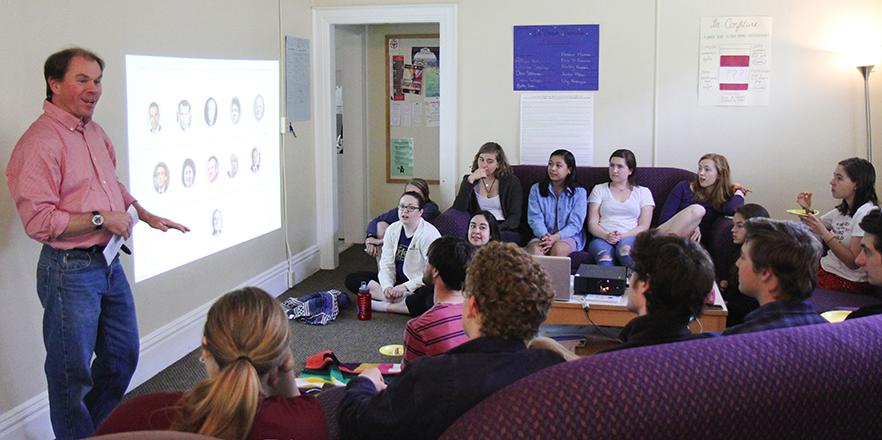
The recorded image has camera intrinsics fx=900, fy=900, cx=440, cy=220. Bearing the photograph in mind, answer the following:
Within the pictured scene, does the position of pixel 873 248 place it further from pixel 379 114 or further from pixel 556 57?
pixel 379 114

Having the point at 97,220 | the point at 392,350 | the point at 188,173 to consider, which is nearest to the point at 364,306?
the point at 392,350

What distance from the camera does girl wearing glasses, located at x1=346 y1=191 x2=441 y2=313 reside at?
18.2ft

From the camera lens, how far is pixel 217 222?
16.9ft

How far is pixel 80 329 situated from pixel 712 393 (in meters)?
2.27

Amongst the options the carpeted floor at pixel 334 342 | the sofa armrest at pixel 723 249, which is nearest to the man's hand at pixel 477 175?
the carpeted floor at pixel 334 342

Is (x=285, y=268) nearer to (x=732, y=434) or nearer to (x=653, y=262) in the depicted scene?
(x=653, y=262)

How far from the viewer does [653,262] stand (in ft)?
8.36

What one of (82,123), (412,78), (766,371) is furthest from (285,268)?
(766,371)

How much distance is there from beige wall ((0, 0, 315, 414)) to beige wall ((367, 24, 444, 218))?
1.49 metres

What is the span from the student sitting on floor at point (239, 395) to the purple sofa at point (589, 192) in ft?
12.5

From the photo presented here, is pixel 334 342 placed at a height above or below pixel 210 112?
below

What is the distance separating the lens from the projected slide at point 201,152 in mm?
4355

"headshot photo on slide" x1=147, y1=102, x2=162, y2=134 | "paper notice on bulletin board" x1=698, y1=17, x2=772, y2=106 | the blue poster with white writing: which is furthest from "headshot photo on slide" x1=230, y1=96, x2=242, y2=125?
"paper notice on bulletin board" x1=698, y1=17, x2=772, y2=106

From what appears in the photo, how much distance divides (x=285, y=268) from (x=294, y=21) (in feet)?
5.67
